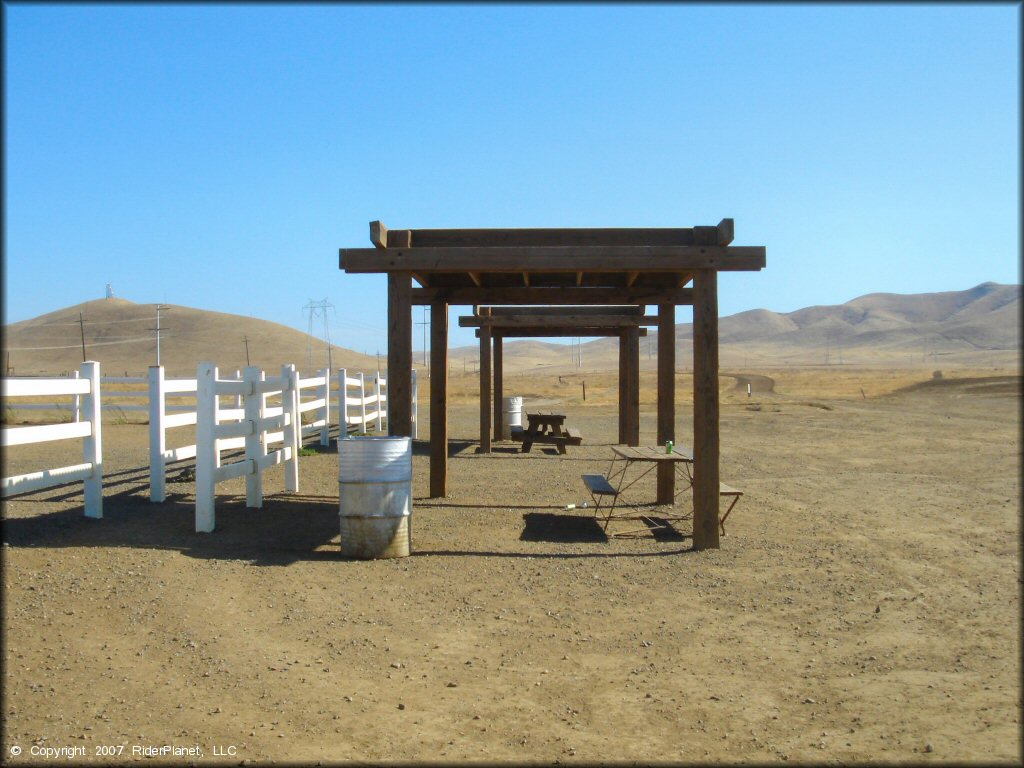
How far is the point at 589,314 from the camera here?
53.9 ft

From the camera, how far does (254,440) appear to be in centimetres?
927

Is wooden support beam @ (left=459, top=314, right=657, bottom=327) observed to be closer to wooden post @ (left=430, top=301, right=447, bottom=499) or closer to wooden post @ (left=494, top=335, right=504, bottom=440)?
wooden post @ (left=494, top=335, right=504, bottom=440)

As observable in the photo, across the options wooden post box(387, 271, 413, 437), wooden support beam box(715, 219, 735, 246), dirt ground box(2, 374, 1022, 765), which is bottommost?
dirt ground box(2, 374, 1022, 765)

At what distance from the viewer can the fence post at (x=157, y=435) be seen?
9.10m

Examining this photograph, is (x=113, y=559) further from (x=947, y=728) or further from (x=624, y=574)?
(x=947, y=728)

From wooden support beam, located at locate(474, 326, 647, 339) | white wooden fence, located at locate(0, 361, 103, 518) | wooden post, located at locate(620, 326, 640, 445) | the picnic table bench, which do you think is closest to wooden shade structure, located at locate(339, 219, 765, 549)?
white wooden fence, located at locate(0, 361, 103, 518)

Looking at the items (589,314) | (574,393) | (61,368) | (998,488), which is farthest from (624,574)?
(61,368)

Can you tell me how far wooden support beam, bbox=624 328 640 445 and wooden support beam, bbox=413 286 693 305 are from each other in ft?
11.3

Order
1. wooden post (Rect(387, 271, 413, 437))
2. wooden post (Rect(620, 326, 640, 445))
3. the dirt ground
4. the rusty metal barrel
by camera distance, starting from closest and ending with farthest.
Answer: the dirt ground, the rusty metal barrel, wooden post (Rect(387, 271, 413, 437)), wooden post (Rect(620, 326, 640, 445))

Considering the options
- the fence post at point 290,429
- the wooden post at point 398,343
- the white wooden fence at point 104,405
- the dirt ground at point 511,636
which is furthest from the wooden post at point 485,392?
the wooden post at point 398,343

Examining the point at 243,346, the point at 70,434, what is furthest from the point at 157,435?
the point at 243,346

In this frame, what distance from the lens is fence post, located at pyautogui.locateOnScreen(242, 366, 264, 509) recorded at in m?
9.17

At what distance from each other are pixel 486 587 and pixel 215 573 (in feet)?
6.72

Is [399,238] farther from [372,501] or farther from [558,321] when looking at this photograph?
[558,321]
